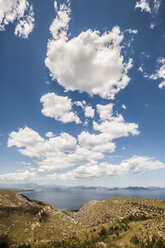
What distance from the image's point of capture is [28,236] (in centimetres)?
7612

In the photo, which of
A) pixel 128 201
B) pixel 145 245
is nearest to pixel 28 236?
pixel 145 245

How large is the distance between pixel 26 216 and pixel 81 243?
48063mm

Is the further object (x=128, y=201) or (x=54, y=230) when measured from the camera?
(x=128, y=201)

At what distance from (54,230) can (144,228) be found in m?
58.6

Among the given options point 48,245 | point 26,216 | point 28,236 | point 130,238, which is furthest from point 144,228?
point 26,216

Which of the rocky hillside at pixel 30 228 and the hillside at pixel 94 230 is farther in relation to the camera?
the rocky hillside at pixel 30 228

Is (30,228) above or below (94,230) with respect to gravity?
above

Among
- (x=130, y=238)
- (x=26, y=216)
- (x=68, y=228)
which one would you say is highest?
(x=130, y=238)

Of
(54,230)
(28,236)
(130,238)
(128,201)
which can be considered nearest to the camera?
(130,238)

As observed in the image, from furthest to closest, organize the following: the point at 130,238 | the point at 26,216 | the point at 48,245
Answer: the point at 26,216 → the point at 48,245 → the point at 130,238

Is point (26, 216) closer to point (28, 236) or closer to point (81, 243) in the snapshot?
point (28, 236)

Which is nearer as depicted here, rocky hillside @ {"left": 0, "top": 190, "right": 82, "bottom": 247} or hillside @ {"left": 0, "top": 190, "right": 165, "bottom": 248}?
hillside @ {"left": 0, "top": 190, "right": 165, "bottom": 248}

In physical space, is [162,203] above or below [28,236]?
above

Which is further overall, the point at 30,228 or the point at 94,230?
the point at 94,230
